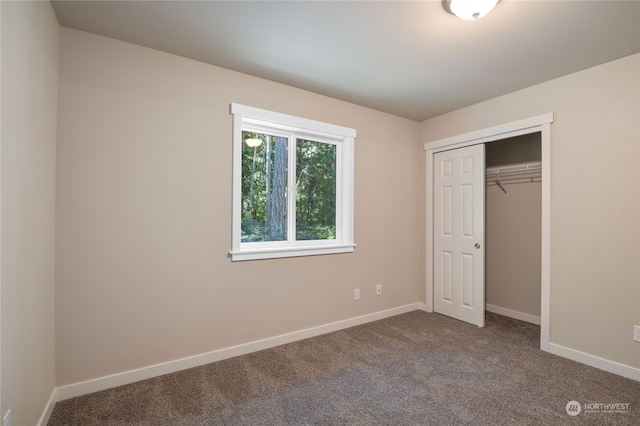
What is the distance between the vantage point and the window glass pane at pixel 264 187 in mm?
2850

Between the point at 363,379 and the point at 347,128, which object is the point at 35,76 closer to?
the point at 347,128

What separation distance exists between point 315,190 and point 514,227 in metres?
2.51

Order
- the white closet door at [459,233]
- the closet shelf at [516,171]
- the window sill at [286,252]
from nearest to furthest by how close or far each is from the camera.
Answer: the window sill at [286,252] → the white closet door at [459,233] → the closet shelf at [516,171]

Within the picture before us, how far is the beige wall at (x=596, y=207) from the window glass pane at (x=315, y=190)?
6.69 feet

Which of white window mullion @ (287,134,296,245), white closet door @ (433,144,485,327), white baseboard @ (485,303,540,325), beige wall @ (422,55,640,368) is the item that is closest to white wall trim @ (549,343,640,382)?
beige wall @ (422,55,640,368)

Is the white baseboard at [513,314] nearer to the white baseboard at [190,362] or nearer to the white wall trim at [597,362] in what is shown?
the white wall trim at [597,362]

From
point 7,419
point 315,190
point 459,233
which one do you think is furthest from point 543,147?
point 7,419

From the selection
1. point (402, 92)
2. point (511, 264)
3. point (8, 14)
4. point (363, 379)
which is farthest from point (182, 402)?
point (511, 264)

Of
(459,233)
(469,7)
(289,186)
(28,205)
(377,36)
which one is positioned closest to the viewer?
(28,205)

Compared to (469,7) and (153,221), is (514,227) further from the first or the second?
(153,221)

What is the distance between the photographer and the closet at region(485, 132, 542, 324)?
11.7ft

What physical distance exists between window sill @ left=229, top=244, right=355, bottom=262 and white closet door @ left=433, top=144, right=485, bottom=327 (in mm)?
1253

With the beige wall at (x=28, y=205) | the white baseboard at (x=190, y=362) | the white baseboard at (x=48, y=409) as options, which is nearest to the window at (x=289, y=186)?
the white baseboard at (x=190, y=362)

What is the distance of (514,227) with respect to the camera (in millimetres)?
3768
